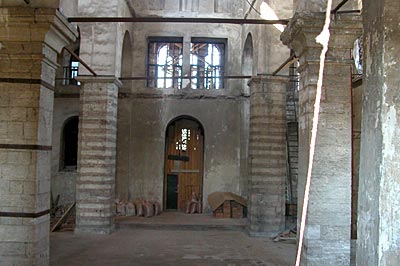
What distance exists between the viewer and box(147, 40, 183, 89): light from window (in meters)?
16.1

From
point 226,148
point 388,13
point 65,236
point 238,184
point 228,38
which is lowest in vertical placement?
point 65,236

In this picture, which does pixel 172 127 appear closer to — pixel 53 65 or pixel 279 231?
pixel 279 231

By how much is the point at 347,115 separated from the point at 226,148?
910 centimetres

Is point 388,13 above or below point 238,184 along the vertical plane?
above

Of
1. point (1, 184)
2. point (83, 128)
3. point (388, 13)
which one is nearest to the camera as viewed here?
point (388, 13)

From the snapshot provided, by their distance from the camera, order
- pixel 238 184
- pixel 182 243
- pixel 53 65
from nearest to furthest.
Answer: pixel 53 65
pixel 182 243
pixel 238 184

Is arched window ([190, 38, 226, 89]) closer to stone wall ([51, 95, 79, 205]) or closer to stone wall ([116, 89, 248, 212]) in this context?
stone wall ([116, 89, 248, 212])

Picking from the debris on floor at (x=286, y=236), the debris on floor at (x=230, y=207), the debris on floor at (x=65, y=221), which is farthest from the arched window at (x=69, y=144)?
the debris on floor at (x=286, y=236)

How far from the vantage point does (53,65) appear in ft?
21.4

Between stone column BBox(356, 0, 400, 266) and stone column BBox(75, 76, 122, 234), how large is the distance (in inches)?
342

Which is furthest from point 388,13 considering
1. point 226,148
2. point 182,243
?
point 226,148

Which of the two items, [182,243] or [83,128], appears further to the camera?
[83,128]

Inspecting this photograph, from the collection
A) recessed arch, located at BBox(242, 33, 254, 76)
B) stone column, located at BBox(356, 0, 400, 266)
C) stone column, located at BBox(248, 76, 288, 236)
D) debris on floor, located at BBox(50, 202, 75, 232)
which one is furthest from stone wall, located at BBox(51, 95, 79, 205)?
stone column, located at BBox(356, 0, 400, 266)

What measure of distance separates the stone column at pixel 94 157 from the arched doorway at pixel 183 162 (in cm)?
483
